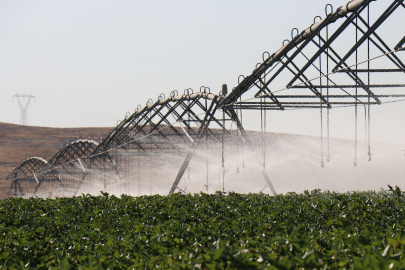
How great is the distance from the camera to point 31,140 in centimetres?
9975

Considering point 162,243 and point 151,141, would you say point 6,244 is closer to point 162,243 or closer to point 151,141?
point 162,243

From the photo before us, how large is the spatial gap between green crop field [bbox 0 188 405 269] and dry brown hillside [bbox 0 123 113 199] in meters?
80.8

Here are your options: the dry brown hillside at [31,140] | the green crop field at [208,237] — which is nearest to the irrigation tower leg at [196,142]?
the green crop field at [208,237]

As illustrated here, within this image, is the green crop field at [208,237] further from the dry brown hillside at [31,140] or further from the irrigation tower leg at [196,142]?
the dry brown hillside at [31,140]

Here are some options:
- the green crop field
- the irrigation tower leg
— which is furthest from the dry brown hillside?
the green crop field

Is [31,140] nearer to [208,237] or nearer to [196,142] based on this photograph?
[196,142]

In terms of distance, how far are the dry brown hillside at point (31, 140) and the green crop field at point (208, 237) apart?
80774mm

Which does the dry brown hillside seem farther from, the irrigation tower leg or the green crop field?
the green crop field

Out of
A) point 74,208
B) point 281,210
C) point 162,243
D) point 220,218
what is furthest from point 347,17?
point 162,243

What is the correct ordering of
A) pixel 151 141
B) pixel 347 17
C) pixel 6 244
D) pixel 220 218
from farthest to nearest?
pixel 151 141, pixel 347 17, pixel 220 218, pixel 6 244

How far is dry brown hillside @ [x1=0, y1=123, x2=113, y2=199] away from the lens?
291 feet

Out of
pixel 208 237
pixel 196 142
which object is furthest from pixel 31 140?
pixel 208 237

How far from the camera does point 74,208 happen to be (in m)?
8.03

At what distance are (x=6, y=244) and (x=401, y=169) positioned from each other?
23.2m
